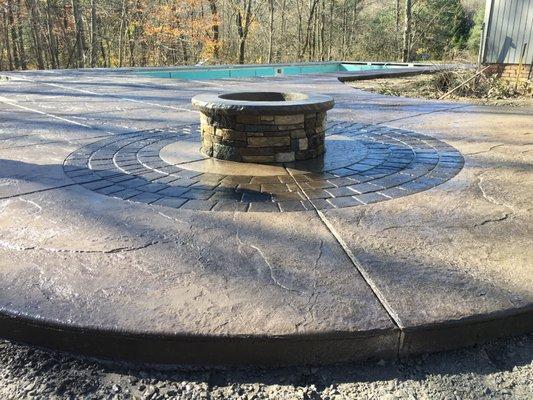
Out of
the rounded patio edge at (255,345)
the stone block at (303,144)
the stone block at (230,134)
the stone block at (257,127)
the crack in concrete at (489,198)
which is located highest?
the stone block at (257,127)

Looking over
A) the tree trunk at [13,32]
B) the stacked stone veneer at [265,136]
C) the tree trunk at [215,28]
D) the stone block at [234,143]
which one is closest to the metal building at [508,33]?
the stacked stone veneer at [265,136]

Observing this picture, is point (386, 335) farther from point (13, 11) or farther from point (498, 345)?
point (13, 11)

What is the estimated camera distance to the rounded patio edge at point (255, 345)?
149 centimetres

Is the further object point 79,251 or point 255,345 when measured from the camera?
point 79,251

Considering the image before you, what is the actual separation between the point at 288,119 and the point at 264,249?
149 cm

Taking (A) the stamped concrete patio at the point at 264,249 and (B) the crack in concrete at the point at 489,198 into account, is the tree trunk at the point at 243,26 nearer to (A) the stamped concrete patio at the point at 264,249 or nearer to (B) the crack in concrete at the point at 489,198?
(A) the stamped concrete patio at the point at 264,249

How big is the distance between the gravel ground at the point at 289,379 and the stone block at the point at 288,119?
2.11 m

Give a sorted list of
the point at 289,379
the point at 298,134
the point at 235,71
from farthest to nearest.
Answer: the point at 235,71
the point at 298,134
the point at 289,379

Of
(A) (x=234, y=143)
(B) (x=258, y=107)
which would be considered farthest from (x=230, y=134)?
(B) (x=258, y=107)

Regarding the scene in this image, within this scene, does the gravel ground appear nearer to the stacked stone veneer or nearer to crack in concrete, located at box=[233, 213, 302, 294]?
crack in concrete, located at box=[233, 213, 302, 294]

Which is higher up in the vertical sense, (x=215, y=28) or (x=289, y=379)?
(x=215, y=28)

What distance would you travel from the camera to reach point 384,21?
877 inches

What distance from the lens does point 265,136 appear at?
10.9ft

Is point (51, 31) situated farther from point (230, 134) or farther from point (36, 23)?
point (230, 134)
